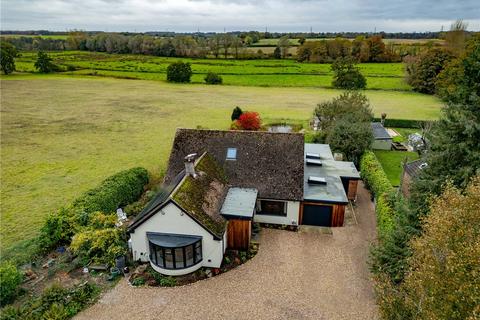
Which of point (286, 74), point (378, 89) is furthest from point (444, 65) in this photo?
point (286, 74)

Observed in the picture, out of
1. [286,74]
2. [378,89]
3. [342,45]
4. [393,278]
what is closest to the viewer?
[393,278]

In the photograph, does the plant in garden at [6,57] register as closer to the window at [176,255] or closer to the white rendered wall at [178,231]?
the white rendered wall at [178,231]

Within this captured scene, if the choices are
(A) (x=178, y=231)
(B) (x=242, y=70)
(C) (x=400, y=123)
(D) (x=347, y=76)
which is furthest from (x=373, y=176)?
(B) (x=242, y=70)

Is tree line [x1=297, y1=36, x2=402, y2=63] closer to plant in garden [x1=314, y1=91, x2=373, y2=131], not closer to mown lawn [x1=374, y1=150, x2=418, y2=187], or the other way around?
plant in garden [x1=314, y1=91, x2=373, y2=131]

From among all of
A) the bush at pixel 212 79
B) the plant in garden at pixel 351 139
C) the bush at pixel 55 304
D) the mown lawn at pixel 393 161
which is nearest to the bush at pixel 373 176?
the plant in garden at pixel 351 139

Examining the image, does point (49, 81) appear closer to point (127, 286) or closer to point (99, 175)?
point (99, 175)

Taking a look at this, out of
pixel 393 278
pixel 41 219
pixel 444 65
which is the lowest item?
pixel 41 219

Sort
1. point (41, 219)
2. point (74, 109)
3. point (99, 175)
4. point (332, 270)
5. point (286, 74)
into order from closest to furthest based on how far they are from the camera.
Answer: point (332, 270)
point (41, 219)
point (99, 175)
point (74, 109)
point (286, 74)

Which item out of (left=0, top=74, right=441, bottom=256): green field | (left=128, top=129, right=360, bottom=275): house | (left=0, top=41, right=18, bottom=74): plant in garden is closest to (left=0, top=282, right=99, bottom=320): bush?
(left=128, top=129, right=360, bottom=275): house
